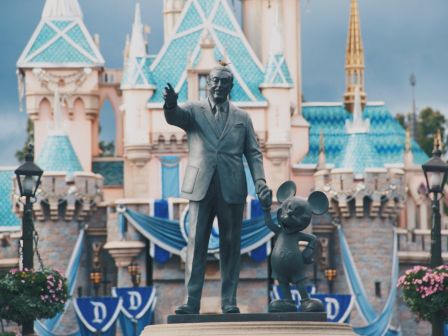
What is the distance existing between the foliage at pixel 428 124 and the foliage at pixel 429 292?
54318 millimetres

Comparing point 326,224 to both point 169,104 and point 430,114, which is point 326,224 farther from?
point 169,104

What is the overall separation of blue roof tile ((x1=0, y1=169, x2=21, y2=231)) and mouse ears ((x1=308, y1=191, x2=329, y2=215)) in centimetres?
4223

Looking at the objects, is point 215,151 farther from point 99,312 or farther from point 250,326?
point 99,312

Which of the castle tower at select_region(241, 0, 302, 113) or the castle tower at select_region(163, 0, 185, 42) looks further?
the castle tower at select_region(163, 0, 185, 42)

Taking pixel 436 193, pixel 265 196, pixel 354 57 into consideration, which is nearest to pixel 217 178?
pixel 265 196

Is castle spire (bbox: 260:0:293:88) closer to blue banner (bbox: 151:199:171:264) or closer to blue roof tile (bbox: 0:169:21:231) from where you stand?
blue banner (bbox: 151:199:171:264)

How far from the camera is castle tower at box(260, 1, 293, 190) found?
2704 inches

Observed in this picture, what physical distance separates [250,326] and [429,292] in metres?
12.7

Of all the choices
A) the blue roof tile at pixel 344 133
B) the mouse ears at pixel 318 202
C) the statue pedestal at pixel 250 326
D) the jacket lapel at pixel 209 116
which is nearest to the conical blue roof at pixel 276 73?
the blue roof tile at pixel 344 133

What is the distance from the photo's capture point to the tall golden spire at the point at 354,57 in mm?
74375

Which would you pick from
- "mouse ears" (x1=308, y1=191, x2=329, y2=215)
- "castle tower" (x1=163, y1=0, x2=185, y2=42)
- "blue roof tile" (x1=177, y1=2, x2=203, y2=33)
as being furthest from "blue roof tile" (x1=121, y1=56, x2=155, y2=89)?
"mouse ears" (x1=308, y1=191, x2=329, y2=215)

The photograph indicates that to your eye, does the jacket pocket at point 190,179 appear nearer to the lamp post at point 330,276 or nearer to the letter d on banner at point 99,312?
the letter d on banner at point 99,312

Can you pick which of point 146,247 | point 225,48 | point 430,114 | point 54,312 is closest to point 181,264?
point 146,247

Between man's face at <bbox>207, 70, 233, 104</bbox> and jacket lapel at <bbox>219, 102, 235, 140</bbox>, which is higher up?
man's face at <bbox>207, 70, 233, 104</bbox>
